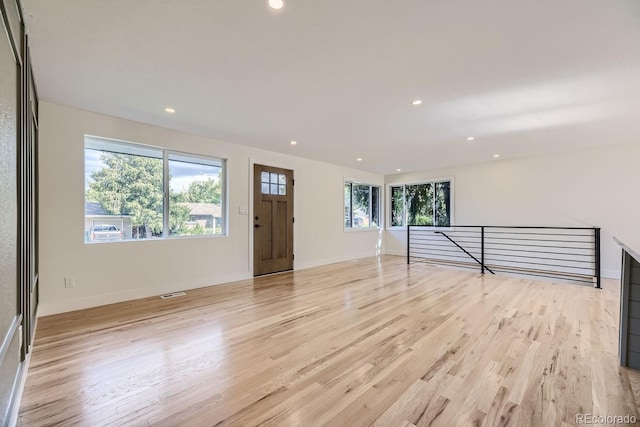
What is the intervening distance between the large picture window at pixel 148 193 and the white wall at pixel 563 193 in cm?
562

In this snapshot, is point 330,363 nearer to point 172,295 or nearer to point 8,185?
point 8,185

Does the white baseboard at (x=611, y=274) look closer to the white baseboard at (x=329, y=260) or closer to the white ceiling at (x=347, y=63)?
the white ceiling at (x=347, y=63)

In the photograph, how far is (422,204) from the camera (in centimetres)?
753

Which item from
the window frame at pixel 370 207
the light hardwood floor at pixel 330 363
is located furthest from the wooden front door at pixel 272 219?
the window frame at pixel 370 207

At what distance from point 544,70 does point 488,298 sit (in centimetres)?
280

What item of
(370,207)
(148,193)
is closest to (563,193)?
Result: (370,207)

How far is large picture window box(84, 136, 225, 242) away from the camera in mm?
3510

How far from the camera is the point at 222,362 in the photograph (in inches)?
83.4

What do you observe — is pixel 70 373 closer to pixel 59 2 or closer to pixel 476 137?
pixel 59 2

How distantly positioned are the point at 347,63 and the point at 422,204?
19.4ft

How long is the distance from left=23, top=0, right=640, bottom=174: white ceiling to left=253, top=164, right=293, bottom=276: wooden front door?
4.85 ft

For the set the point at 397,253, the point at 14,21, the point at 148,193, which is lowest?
the point at 397,253

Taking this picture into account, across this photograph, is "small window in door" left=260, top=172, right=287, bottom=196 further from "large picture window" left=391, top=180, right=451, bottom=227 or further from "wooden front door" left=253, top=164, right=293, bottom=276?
"large picture window" left=391, top=180, right=451, bottom=227

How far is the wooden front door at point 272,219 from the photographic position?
5.15m
